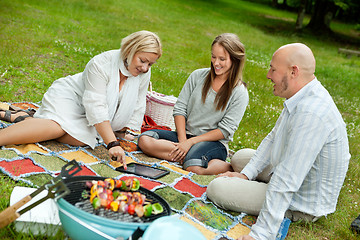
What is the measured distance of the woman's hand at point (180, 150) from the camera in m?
3.99

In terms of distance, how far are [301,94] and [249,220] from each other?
1.11m

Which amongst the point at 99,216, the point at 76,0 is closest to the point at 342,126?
the point at 99,216

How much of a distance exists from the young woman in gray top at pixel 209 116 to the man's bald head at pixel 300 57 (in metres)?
1.19

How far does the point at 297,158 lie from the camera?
102 inches

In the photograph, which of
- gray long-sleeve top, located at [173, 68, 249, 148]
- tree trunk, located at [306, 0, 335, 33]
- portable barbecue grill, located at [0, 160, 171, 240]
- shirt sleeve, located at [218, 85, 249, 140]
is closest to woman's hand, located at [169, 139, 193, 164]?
gray long-sleeve top, located at [173, 68, 249, 148]

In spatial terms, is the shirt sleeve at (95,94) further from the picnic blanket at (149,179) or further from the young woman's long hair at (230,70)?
the young woman's long hair at (230,70)

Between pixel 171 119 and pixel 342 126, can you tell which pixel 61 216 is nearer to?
pixel 342 126

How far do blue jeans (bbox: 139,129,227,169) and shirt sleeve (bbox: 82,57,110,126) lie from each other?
70cm

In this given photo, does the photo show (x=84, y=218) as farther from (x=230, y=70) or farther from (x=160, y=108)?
(x=160, y=108)

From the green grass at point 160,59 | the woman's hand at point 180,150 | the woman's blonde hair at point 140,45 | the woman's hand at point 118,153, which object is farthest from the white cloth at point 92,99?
the green grass at point 160,59

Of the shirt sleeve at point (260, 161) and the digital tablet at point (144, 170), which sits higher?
the shirt sleeve at point (260, 161)

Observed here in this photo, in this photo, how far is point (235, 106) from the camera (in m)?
4.06

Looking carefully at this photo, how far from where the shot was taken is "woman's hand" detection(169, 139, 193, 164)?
3992 millimetres

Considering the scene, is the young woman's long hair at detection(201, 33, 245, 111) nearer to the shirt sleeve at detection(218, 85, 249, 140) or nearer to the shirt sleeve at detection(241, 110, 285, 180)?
the shirt sleeve at detection(218, 85, 249, 140)
